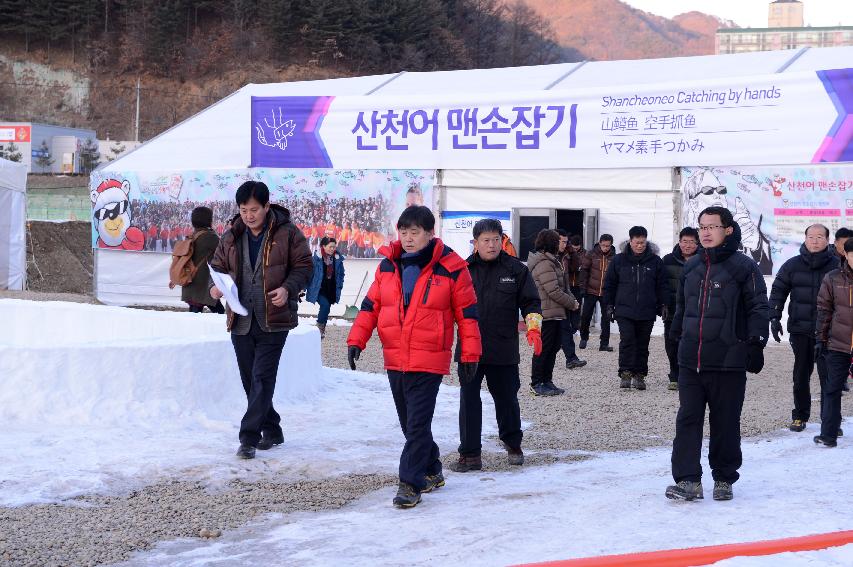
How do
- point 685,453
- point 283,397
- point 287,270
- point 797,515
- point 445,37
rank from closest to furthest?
point 797,515 → point 685,453 → point 287,270 → point 283,397 → point 445,37

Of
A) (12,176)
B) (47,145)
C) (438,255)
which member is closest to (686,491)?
(438,255)

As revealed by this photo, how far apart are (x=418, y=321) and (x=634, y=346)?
557 centimetres

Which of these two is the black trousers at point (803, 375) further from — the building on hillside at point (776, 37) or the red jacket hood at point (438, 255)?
the building on hillside at point (776, 37)

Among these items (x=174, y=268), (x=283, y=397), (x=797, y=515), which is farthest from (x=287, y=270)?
(x=174, y=268)

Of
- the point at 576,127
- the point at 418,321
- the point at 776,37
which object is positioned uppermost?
the point at 776,37

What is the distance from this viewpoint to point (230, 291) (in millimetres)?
6750

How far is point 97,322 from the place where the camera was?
10102mm

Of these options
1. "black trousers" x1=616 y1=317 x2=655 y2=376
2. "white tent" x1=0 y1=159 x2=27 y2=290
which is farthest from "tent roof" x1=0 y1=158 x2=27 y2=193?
"black trousers" x1=616 y1=317 x2=655 y2=376

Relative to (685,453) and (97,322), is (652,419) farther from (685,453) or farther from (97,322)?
(97,322)

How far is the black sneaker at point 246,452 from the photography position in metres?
6.76

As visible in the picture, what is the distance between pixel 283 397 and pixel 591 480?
314 centimetres

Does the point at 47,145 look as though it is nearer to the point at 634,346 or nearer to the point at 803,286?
the point at 634,346

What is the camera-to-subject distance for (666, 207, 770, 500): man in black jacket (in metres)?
5.81

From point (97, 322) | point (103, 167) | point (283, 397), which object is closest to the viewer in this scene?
point (283, 397)
